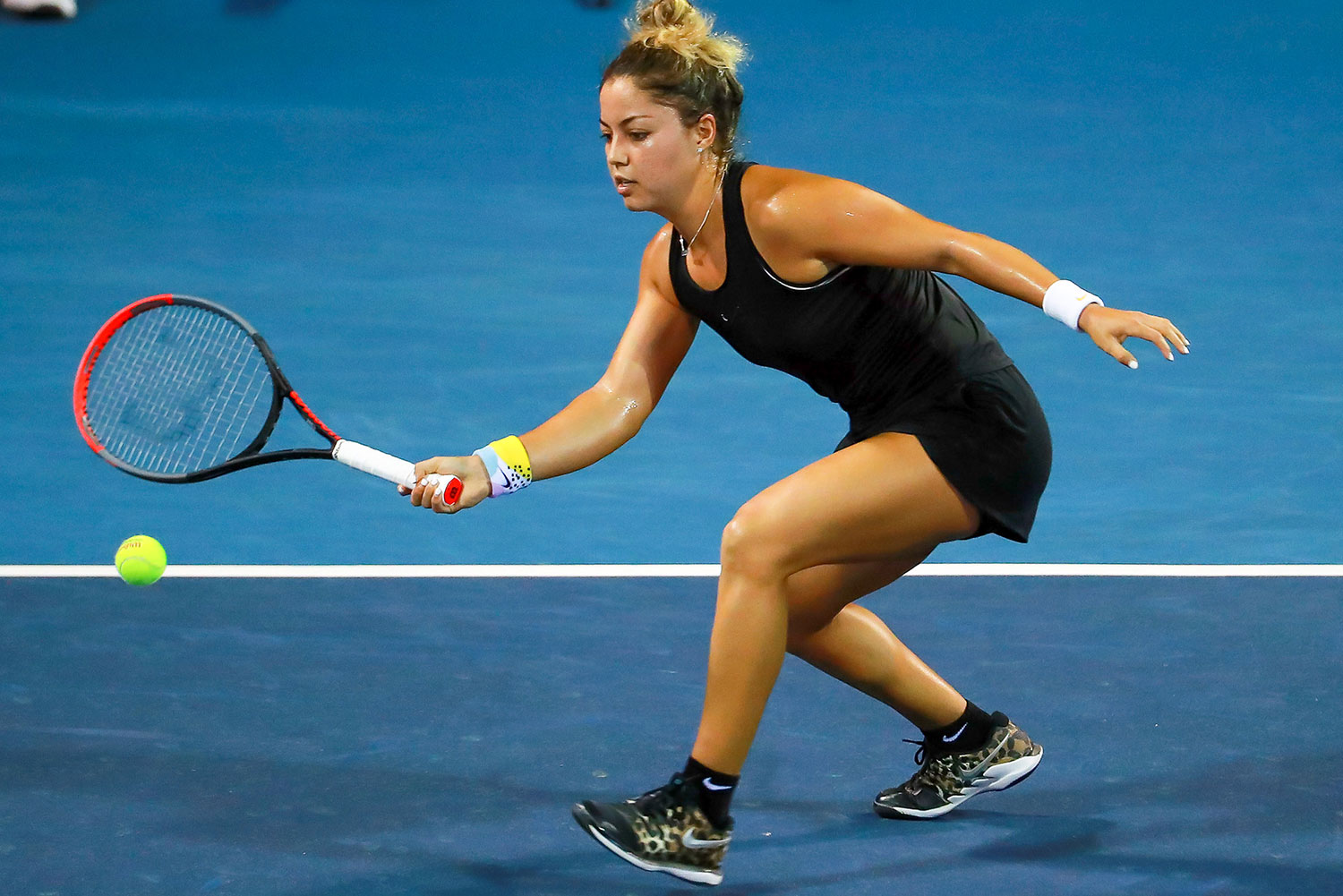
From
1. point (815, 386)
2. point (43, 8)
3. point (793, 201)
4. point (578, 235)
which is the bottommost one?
point (815, 386)

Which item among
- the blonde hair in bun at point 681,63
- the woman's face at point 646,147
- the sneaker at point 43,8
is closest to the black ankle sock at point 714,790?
the woman's face at point 646,147

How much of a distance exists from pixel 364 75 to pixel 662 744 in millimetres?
7612

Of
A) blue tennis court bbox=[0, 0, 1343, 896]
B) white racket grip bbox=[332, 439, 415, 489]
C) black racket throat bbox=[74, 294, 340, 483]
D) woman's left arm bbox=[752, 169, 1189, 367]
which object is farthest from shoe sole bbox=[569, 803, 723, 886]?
woman's left arm bbox=[752, 169, 1189, 367]

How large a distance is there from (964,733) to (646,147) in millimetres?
1340

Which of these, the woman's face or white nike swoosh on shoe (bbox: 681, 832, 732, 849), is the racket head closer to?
the woman's face

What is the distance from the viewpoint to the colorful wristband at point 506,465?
3561mm

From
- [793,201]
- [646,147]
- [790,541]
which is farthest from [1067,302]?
[646,147]

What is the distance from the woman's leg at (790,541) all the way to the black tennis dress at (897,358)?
7 cm

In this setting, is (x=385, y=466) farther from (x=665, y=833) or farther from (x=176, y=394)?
(x=176, y=394)

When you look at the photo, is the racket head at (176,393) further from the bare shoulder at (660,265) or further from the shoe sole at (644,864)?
the shoe sole at (644,864)

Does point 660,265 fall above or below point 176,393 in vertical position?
above

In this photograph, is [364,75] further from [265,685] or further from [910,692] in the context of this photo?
[910,692]

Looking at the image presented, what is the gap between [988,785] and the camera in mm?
3670

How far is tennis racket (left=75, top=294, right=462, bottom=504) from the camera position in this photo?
3.77 meters
